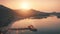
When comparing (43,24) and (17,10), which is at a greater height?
(17,10)

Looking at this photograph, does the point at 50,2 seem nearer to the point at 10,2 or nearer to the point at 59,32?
the point at 59,32

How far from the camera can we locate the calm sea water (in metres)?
2.00

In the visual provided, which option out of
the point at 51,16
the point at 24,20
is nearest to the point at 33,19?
the point at 24,20

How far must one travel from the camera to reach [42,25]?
2025mm

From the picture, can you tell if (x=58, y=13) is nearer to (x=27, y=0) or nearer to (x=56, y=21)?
(x=56, y=21)

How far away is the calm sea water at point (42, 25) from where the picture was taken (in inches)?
78.6

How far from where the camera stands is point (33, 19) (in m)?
2.06

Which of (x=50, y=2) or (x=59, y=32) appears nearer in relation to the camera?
(x=59, y=32)

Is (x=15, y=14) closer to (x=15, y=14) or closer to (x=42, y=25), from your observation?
(x=15, y=14)

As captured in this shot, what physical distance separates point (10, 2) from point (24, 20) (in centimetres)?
36

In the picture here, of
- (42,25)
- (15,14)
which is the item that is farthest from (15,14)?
(42,25)

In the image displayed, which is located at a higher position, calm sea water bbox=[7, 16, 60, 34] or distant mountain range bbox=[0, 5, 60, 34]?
distant mountain range bbox=[0, 5, 60, 34]

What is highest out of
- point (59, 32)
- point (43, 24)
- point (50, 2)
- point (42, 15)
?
point (50, 2)

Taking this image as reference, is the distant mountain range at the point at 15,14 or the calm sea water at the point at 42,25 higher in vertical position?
the distant mountain range at the point at 15,14
